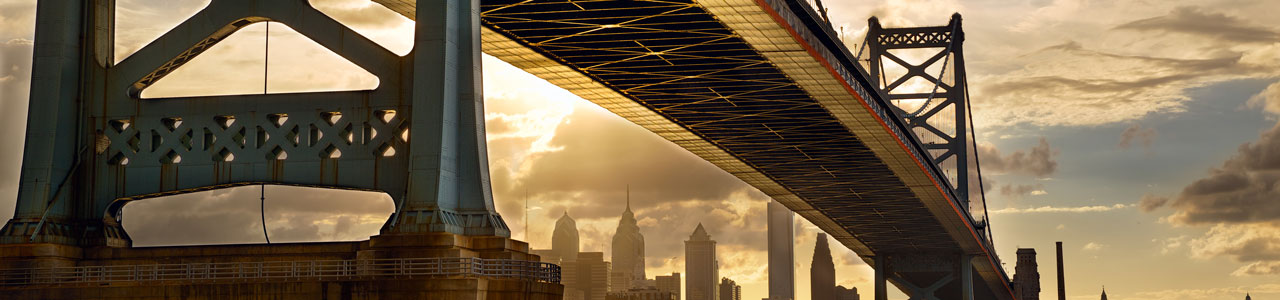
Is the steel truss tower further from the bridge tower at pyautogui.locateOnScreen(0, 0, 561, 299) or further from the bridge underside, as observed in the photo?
the bridge underside

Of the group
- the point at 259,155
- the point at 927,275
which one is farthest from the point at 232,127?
the point at 927,275

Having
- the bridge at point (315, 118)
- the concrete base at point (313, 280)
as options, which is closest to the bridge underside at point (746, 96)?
the bridge at point (315, 118)

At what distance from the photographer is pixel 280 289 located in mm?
34562

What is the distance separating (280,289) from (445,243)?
3623mm

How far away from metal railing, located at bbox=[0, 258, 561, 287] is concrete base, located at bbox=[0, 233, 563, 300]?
17cm

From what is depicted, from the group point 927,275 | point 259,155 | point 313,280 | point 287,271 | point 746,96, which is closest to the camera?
point 313,280

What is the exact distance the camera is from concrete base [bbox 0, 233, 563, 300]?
3403 cm

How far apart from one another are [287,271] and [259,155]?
411 centimetres

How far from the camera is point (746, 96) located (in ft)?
223

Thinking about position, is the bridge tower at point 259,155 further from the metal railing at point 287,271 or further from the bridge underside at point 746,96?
the bridge underside at point 746,96

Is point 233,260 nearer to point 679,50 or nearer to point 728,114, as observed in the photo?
point 679,50

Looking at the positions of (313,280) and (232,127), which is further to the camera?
(232,127)

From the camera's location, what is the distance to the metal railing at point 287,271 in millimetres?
34344

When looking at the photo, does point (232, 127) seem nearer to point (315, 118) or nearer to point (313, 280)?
point (315, 118)
